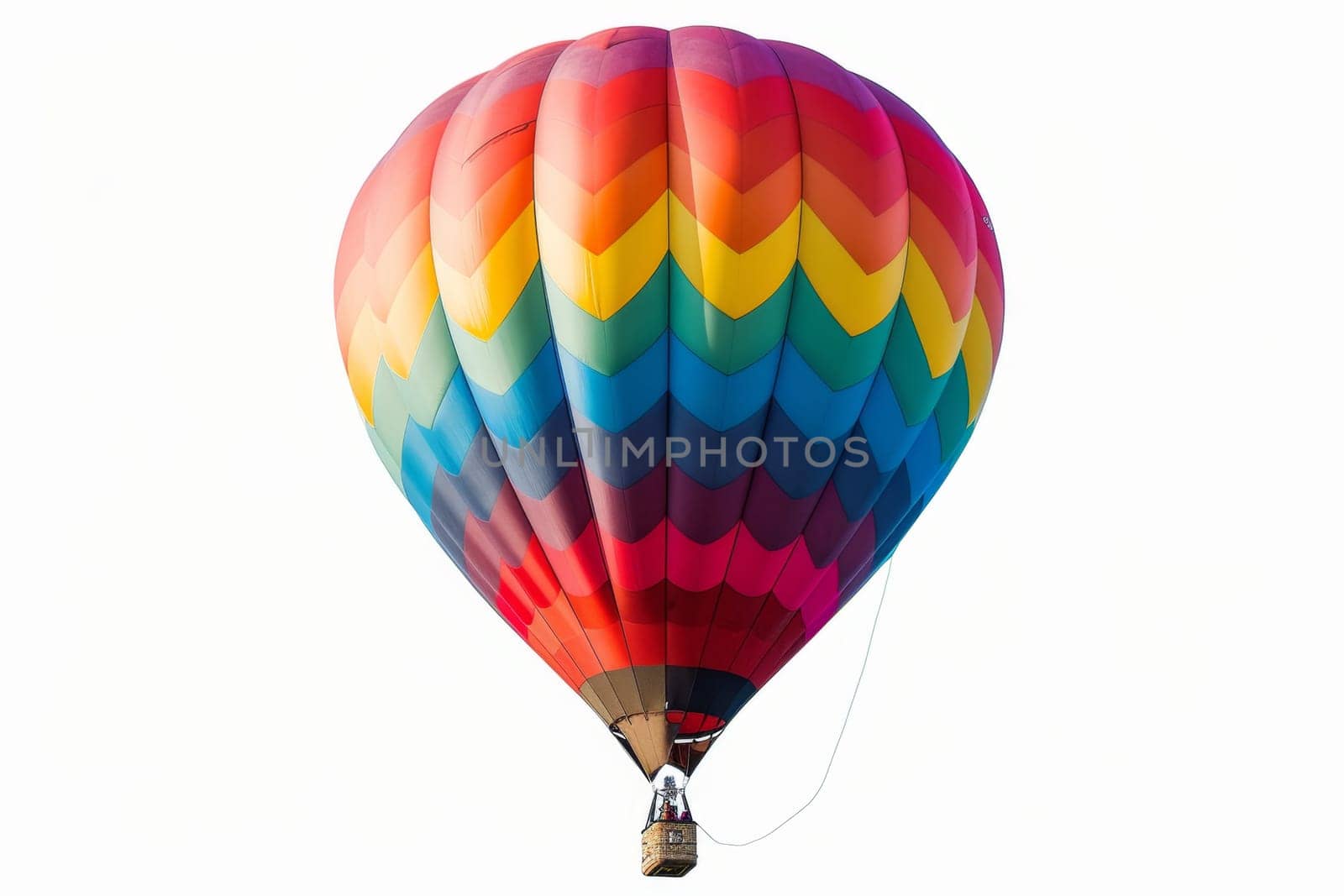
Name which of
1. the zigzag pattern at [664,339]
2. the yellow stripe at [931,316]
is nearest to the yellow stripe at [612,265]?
the zigzag pattern at [664,339]

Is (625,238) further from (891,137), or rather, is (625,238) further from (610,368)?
(891,137)

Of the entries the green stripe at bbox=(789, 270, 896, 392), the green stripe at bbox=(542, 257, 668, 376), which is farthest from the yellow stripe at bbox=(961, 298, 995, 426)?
the green stripe at bbox=(542, 257, 668, 376)

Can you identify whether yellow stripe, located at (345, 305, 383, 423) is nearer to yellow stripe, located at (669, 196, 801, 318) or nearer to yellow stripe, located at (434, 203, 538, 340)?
yellow stripe, located at (434, 203, 538, 340)

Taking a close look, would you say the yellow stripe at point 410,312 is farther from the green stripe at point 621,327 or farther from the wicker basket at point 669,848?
the wicker basket at point 669,848

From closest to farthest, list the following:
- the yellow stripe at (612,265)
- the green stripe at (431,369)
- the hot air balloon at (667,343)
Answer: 1. the yellow stripe at (612,265)
2. the hot air balloon at (667,343)
3. the green stripe at (431,369)

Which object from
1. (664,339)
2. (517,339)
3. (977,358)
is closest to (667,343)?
(664,339)

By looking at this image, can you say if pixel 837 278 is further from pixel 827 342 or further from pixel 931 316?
pixel 931 316
